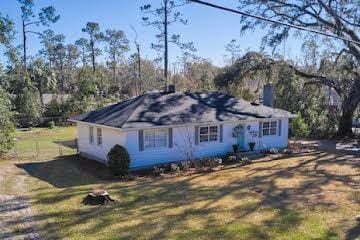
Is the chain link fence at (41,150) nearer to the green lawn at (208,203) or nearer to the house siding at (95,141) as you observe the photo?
the house siding at (95,141)

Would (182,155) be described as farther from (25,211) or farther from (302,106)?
(302,106)

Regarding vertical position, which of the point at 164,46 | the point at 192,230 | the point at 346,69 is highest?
the point at 164,46

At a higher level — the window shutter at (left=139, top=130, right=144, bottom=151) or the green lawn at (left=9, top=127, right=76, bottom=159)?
the window shutter at (left=139, top=130, right=144, bottom=151)

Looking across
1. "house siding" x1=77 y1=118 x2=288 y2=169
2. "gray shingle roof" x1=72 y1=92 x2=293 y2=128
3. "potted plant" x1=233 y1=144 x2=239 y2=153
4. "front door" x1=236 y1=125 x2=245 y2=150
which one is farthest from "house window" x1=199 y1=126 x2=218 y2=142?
"front door" x1=236 y1=125 x2=245 y2=150

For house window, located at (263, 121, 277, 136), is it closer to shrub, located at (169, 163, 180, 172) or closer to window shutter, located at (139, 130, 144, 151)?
shrub, located at (169, 163, 180, 172)

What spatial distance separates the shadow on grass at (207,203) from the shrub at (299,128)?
364 inches

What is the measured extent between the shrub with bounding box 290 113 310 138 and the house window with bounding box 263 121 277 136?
590 cm

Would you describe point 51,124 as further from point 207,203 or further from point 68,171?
point 207,203

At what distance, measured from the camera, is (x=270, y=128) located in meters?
24.4

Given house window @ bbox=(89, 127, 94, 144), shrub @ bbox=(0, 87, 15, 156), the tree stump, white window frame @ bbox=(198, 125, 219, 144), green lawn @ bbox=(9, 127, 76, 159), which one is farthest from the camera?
green lawn @ bbox=(9, 127, 76, 159)

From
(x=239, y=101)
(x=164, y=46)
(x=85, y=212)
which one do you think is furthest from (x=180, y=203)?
(x=164, y=46)

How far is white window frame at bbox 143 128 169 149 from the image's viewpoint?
19531 mm

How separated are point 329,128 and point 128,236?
24663mm

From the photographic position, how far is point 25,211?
42.7ft
